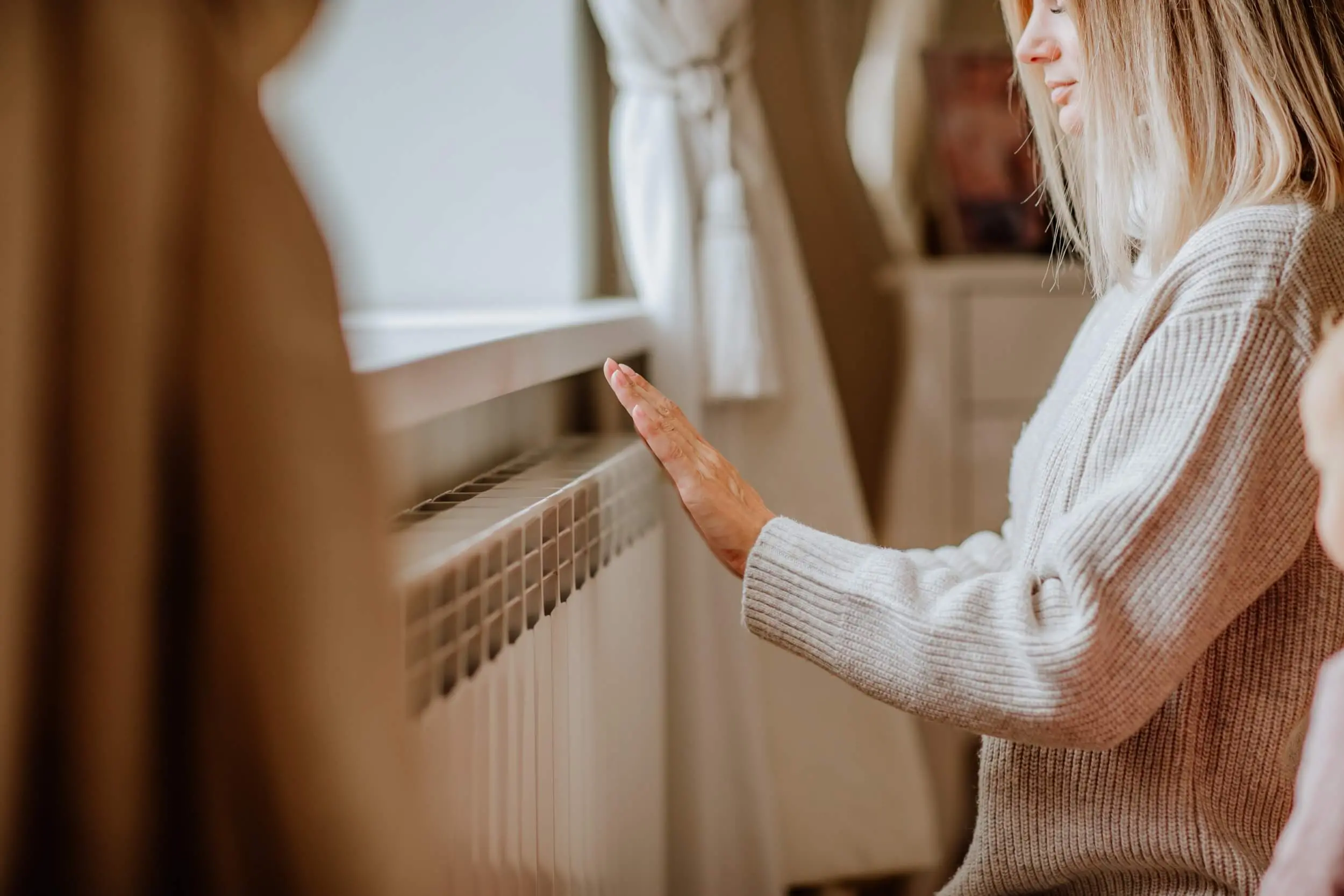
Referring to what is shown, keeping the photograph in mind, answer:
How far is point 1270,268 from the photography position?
760 mm

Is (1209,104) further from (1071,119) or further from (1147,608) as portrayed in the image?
(1147,608)

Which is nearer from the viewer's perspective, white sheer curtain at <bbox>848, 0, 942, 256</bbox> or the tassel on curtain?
the tassel on curtain

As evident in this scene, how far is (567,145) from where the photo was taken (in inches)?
65.4

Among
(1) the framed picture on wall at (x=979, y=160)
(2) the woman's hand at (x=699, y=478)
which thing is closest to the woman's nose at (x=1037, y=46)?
(2) the woman's hand at (x=699, y=478)

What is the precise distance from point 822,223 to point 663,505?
2.77 ft

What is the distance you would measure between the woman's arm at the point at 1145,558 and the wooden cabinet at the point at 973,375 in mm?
1283

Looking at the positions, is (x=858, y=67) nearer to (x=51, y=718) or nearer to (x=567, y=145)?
(x=567, y=145)

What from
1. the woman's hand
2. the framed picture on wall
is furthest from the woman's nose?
the framed picture on wall

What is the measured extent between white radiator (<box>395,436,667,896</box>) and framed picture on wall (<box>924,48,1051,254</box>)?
103 cm

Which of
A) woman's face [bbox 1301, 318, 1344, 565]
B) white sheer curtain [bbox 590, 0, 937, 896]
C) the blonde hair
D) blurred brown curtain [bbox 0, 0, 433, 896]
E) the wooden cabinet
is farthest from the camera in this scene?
the wooden cabinet

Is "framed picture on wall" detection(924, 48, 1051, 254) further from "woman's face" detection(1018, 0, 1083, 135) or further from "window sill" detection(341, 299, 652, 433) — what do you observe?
"woman's face" detection(1018, 0, 1083, 135)

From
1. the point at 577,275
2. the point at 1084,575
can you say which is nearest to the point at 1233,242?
the point at 1084,575

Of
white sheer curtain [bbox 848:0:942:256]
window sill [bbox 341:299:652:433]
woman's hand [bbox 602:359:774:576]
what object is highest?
white sheer curtain [bbox 848:0:942:256]

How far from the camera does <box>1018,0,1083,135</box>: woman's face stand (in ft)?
3.20
